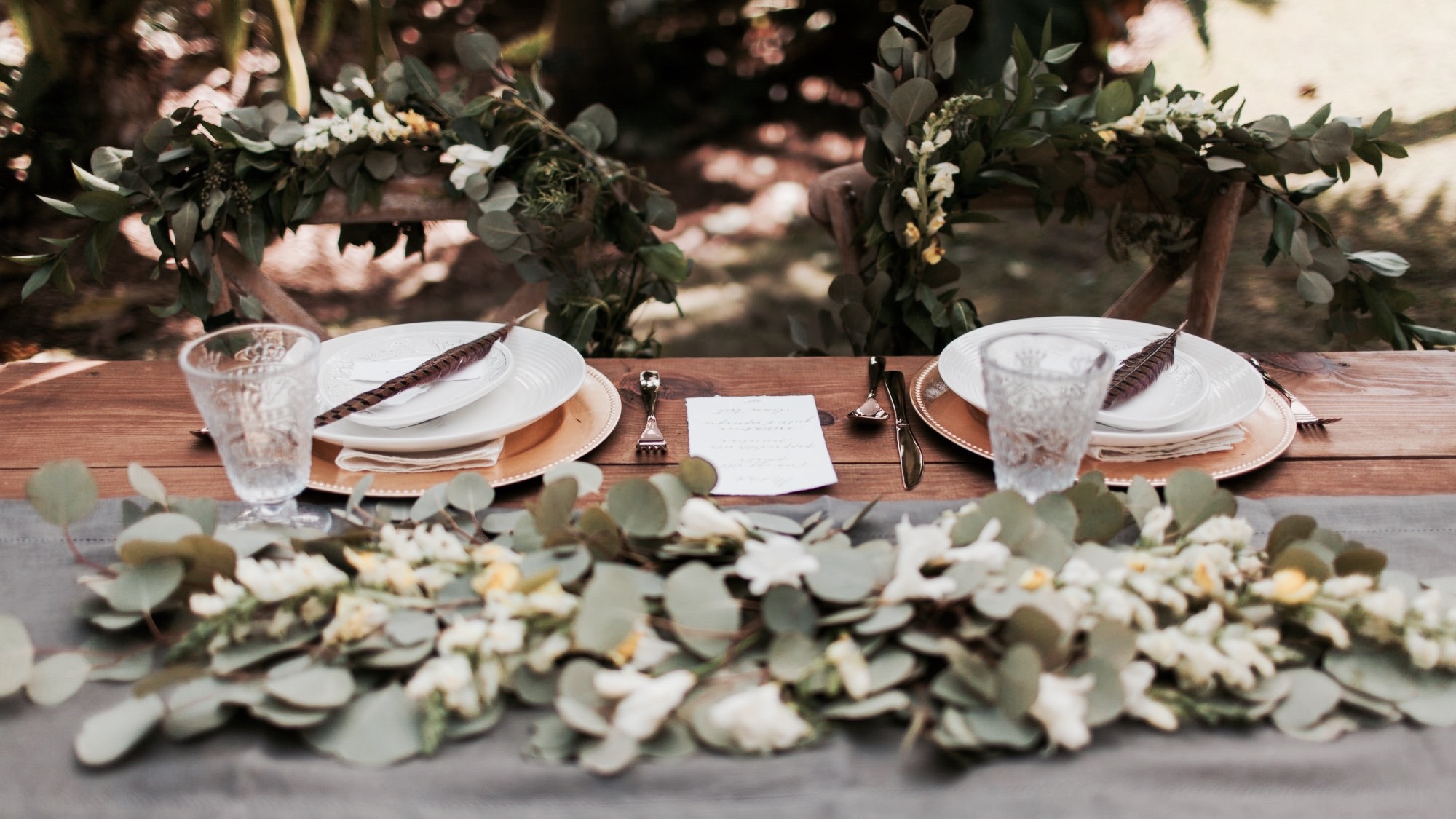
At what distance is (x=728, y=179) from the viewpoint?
12.8ft

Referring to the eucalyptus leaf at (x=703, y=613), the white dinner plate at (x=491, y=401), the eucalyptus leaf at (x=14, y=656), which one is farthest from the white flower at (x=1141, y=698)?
the eucalyptus leaf at (x=14, y=656)

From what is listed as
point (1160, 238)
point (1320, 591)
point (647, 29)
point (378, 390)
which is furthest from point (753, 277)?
point (1320, 591)

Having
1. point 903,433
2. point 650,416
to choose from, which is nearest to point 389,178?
point 650,416

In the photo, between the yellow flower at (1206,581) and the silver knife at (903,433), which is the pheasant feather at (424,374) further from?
the yellow flower at (1206,581)

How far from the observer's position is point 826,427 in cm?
108

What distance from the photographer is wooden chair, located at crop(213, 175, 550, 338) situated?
4.67ft

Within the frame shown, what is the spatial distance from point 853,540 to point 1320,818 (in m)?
0.37

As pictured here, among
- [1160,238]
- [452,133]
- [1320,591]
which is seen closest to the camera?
[1320,591]

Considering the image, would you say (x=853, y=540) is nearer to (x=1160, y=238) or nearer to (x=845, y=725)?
(x=845, y=725)

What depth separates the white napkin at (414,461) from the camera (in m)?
0.95

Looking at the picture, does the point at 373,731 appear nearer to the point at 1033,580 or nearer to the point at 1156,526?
the point at 1033,580

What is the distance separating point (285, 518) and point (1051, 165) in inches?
42.6

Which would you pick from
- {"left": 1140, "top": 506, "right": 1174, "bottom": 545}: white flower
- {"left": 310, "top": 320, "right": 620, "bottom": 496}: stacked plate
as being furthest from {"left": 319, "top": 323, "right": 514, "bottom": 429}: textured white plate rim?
{"left": 1140, "top": 506, "right": 1174, "bottom": 545}: white flower

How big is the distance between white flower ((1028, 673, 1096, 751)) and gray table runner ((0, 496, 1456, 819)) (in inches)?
1.1
